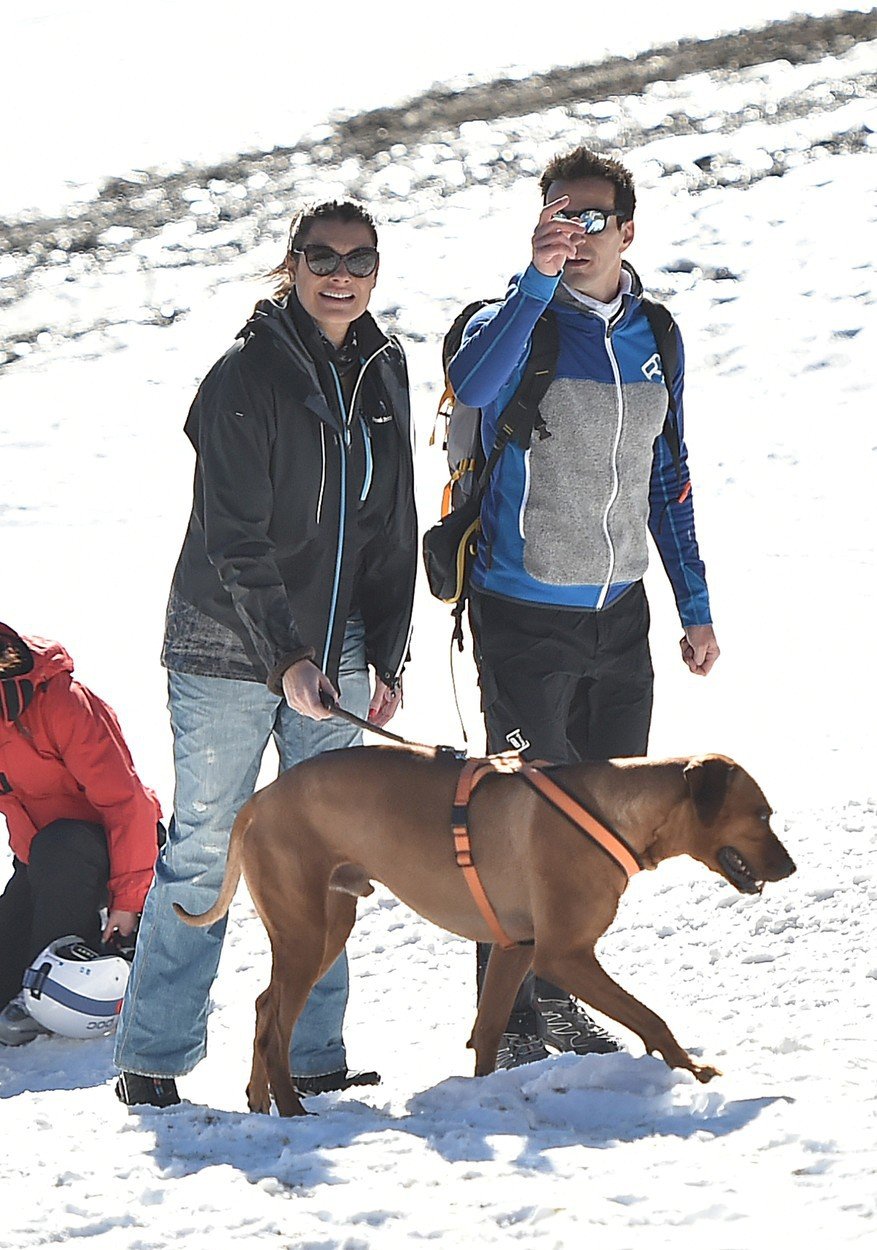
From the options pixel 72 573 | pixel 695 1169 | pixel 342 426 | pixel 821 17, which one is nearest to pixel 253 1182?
pixel 695 1169

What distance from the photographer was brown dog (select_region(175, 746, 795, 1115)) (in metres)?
3.69

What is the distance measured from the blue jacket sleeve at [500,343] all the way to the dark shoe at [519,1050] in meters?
1.67

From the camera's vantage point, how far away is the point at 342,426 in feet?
12.7

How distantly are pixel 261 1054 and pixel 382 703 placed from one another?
3.17ft

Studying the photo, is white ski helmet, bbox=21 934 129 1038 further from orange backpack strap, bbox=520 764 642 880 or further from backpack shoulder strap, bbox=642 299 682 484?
backpack shoulder strap, bbox=642 299 682 484

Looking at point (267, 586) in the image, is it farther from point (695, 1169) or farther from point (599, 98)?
point (599, 98)

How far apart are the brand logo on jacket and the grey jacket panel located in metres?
0.03

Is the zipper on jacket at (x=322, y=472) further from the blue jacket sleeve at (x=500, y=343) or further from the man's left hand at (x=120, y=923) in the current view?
the man's left hand at (x=120, y=923)

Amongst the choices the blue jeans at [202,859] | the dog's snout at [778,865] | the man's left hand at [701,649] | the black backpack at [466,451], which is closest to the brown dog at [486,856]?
the dog's snout at [778,865]

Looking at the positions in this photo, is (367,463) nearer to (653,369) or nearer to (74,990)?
(653,369)

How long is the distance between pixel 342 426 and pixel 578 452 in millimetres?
629

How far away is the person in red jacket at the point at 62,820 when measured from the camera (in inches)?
204

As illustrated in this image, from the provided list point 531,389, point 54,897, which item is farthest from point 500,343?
point 54,897

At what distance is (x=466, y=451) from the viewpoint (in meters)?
4.23
